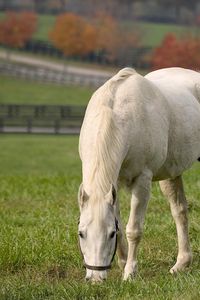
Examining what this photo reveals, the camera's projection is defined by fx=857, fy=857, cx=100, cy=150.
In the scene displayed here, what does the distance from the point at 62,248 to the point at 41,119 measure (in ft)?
133

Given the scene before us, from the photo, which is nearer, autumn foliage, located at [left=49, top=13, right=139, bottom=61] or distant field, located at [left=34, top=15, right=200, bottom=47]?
autumn foliage, located at [left=49, top=13, right=139, bottom=61]

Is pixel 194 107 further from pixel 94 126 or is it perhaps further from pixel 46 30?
pixel 46 30

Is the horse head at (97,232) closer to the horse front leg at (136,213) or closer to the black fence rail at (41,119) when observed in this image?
the horse front leg at (136,213)

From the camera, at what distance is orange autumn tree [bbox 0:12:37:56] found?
8925 centimetres

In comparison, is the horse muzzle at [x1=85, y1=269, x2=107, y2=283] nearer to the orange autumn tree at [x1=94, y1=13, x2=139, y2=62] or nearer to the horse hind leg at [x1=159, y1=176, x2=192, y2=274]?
the horse hind leg at [x1=159, y1=176, x2=192, y2=274]

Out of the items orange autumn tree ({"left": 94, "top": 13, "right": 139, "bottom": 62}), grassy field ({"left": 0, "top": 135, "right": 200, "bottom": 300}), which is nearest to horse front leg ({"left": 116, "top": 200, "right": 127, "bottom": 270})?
grassy field ({"left": 0, "top": 135, "right": 200, "bottom": 300})

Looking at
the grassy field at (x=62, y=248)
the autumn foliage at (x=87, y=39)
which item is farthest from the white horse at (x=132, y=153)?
the autumn foliage at (x=87, y=39)

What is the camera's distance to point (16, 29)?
9062cm

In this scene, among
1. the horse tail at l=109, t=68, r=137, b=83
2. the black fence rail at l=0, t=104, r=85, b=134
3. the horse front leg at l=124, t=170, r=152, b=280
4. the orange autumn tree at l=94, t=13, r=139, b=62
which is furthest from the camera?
the orange autumn tree at l=94, t=13, r=139, b=62

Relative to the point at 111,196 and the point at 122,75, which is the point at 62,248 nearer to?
the point at 122,75

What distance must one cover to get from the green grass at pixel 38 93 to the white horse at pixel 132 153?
178ft

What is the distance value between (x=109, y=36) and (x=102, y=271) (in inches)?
3471

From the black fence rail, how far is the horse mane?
3682 cm

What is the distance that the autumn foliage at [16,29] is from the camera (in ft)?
293
